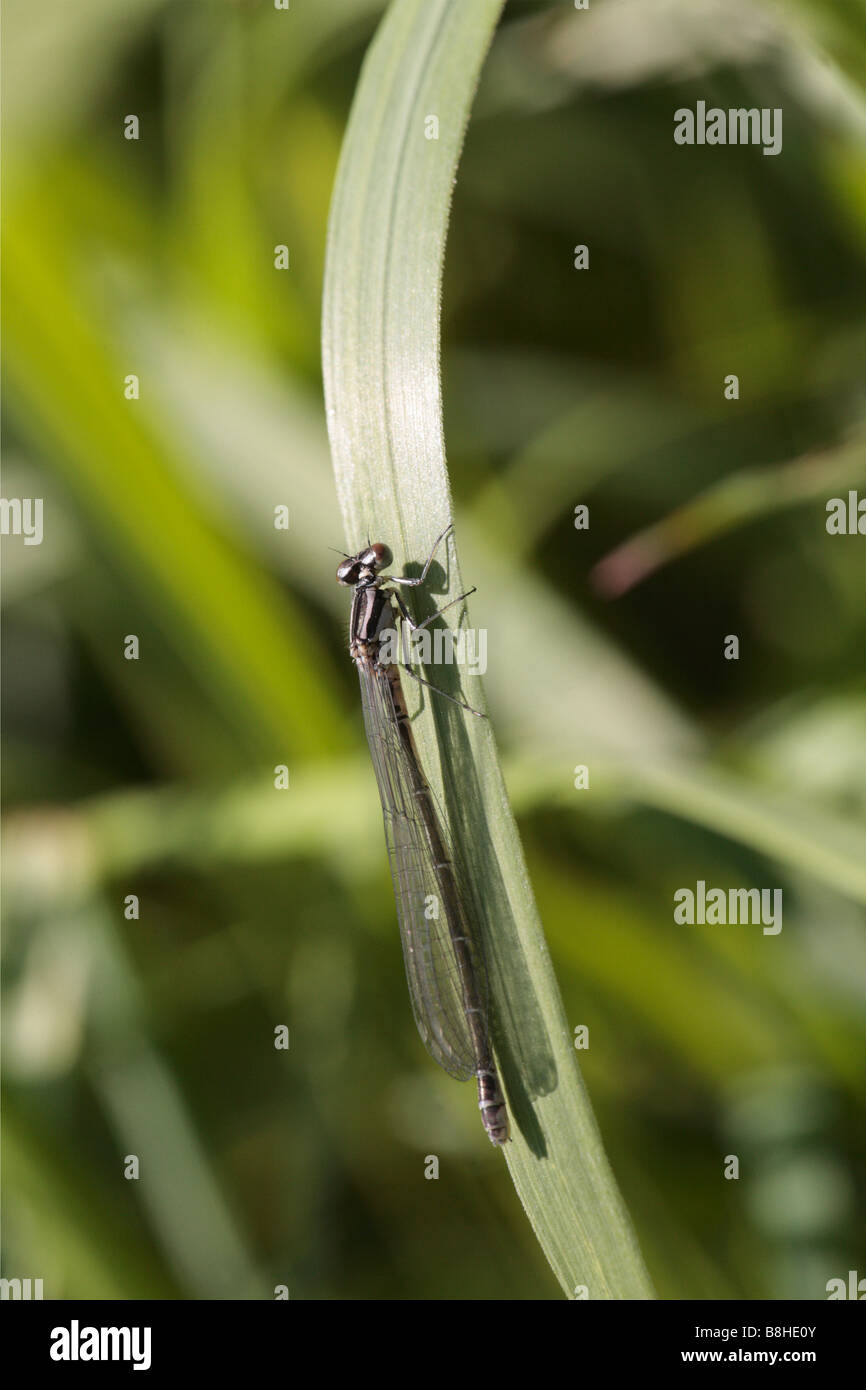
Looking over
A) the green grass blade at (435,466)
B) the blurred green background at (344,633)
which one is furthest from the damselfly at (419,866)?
the blurred green background at (344,633)

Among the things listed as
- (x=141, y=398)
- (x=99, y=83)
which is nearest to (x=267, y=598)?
(x=141, y=398)

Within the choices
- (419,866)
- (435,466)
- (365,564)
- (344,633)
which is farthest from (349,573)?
(419,866)

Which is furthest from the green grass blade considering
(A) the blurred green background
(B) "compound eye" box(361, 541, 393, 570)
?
(A) the blurred green background

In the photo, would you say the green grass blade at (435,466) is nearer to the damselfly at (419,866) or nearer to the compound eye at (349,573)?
the damselfly at (419,866)

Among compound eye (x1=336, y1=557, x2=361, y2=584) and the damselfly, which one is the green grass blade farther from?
compound eye (x1=336, y1=557, x2=361, y2=584)

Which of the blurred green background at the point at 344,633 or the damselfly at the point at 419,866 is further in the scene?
the blurred green background at the point at 344,633

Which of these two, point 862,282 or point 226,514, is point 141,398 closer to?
point 226,514
